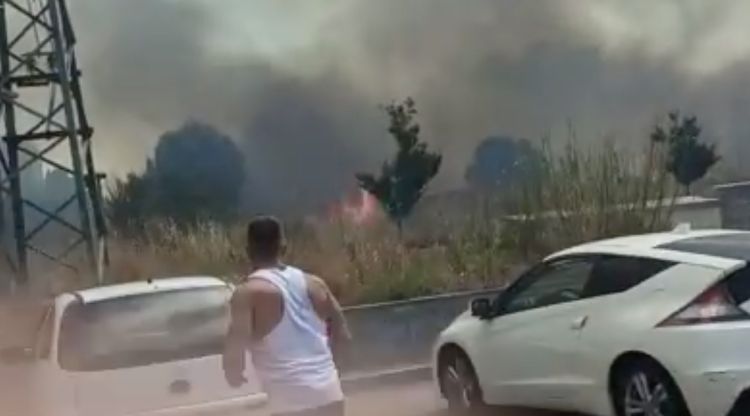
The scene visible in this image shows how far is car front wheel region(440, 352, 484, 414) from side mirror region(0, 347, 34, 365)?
10.0 ft

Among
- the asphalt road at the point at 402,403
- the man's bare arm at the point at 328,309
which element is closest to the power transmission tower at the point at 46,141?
the asphalt road at the point at 402,403

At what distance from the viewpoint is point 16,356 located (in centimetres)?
919

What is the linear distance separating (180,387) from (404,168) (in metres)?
17.7

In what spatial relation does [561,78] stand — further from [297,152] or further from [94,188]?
[94,188]

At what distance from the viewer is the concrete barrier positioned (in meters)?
13.8

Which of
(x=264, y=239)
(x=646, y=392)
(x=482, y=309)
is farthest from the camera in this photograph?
(x=482, y=309)

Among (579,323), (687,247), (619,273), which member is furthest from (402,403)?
(687,247)

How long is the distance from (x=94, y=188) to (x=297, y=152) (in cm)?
621

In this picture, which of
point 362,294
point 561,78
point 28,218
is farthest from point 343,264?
point 561,78

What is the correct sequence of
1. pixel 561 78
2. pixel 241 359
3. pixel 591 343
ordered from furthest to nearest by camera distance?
pixel 561 78, pixel 591 343, pixel 241 359

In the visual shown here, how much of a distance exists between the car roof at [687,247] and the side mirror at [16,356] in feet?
12.2

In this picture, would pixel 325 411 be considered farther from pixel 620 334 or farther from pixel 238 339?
pixel 620 334

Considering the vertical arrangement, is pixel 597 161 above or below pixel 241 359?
above

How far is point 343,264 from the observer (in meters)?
17.3
